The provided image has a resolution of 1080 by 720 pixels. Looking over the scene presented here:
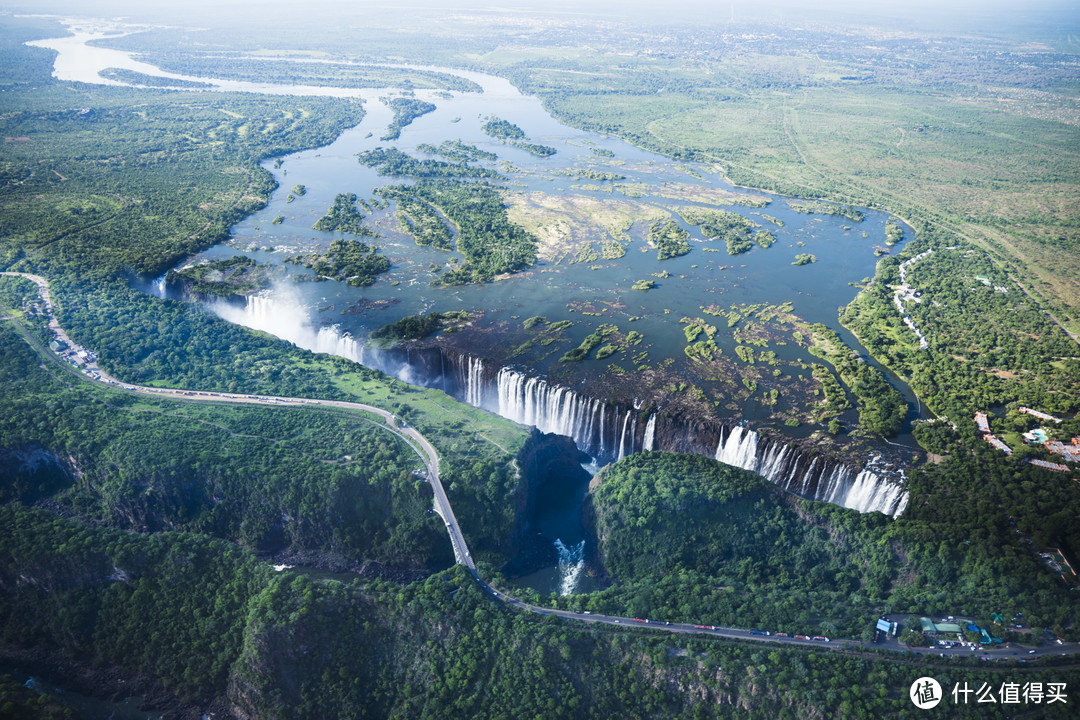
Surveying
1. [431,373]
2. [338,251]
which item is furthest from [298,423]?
[338,251]

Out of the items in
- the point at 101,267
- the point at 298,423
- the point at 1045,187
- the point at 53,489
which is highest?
the point at 1045,187

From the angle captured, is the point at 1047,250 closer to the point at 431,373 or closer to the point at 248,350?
the point at 431,373

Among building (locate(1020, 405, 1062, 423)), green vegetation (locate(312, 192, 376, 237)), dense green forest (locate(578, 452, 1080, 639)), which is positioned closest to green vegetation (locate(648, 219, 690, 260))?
green vegetation (locate(312, 192, 376, 237))

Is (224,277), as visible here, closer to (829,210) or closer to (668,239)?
(668,239)

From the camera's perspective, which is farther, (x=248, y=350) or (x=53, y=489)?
(x=248, y=350)

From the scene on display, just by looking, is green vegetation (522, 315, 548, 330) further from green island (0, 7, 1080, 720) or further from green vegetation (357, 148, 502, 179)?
green vegetation (357, 148, 502, 179)

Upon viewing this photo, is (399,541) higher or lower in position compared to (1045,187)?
lower
